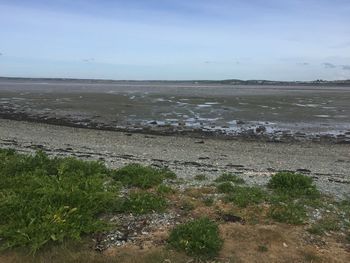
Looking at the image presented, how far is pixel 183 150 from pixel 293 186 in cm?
1405

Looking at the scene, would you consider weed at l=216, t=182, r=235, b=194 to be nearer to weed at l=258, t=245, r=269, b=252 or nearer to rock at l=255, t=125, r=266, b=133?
weed at l=258, t=245, r=269, b=252

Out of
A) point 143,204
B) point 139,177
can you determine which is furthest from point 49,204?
point 139,177

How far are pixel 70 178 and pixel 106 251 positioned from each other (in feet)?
9.06

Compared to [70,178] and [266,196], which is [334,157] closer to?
[266,196]

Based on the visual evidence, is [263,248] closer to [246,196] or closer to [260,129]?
[246,196]

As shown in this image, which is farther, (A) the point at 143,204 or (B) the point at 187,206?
(B) the point at 187,206

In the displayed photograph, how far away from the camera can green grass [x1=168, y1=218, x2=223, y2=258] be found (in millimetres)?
6078

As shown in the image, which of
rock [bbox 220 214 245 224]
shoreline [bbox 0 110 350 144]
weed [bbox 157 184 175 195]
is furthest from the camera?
shoreline [bbox 0 110 350 144]

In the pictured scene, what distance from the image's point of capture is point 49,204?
7.03 meters

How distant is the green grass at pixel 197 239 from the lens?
6078mm

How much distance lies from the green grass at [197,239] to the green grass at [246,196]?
5.07ft

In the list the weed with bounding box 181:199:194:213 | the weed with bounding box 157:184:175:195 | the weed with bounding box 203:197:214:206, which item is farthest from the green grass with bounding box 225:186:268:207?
the weed with bounding box 157:184:175:195

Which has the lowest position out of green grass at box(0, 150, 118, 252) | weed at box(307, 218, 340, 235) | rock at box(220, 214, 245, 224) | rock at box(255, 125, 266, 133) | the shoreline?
the shoreline

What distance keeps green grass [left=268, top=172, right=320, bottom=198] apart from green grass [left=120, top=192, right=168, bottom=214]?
9.43 ft
